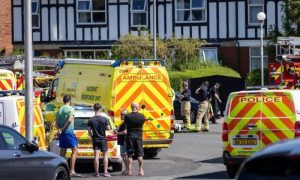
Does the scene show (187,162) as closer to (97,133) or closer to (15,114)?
(97,133)

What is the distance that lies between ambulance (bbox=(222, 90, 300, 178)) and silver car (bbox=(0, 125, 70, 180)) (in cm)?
402

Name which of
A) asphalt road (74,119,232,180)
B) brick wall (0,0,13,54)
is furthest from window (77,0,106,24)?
asphalt road (74,119,232,180)

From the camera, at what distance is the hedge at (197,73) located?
43.5 meters

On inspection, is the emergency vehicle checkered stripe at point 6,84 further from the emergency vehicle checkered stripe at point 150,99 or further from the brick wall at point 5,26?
the brick wall at point 5,26

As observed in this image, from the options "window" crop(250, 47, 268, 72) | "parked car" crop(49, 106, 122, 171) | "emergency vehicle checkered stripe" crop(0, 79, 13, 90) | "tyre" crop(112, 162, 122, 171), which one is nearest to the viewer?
"parked car" crop(49, 106, 122, 171)

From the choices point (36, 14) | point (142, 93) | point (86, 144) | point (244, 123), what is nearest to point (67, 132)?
point (86, 144)

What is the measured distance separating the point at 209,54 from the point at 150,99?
26.7 metres

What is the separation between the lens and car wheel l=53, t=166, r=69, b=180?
14.2 meters

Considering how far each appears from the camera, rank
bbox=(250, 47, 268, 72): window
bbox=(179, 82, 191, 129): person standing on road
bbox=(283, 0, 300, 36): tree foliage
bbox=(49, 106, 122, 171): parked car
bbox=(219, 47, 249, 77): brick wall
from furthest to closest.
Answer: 1. bbox=(250, 47, 268, 72): window
2. bbox=(219, 47, 249, 77): brick wall
3. bbox=(283, 0, 300, 36): tree foliage
4. bbox=(179, 82, 191, 129): person standing on road
5. bbox=(49, 106, 122, 171): parked car

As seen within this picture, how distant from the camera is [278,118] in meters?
16.4

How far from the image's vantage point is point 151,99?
21312 mm

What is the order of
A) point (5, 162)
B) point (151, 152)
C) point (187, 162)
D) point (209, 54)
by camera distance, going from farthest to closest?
1. point (209, 54)
2. point (151, 152)
3. point (187, 162)
4. point (5, 162)

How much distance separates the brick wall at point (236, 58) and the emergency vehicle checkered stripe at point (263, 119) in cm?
3064

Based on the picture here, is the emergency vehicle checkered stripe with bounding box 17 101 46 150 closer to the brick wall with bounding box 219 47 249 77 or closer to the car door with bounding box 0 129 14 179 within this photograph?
the car door with bounding box 0 129 14 179
